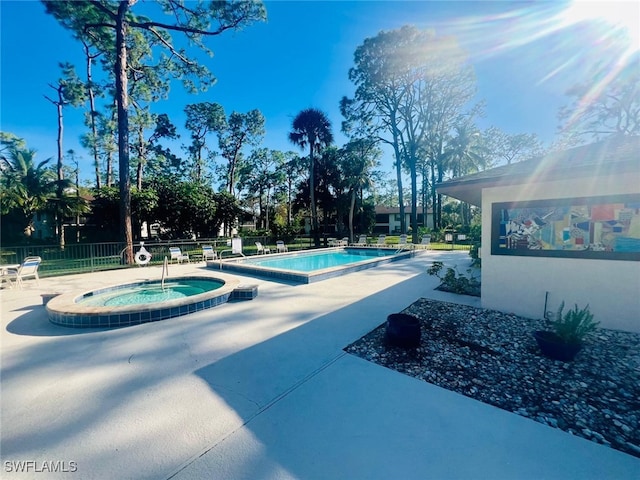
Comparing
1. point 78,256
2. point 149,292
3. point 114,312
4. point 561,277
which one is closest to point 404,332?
point 561,277

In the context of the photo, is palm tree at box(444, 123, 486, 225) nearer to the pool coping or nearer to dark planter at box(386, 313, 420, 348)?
dark planter at box(386, 313, 420, 348)

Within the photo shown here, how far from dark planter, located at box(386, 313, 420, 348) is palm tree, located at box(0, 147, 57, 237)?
1930 centimetres

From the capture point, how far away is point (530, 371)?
10.1 feet

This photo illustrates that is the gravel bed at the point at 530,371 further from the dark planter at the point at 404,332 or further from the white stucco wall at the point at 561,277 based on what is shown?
the white stucco wall at the point at 561,277

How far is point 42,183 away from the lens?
47.2ft

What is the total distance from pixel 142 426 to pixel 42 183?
1906 cm

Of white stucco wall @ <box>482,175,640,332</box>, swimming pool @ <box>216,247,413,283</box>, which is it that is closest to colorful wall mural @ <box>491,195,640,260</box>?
white stucco wall @ <box>482,175,640,332</box>

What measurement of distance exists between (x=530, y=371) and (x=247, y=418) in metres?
3.23

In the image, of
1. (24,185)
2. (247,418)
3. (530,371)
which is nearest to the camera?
(247,418)

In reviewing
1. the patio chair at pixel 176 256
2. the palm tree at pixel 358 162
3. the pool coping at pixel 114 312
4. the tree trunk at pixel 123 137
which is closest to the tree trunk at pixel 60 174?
the tree trunk at pixel 123 137

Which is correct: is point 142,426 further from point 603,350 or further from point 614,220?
point 614,220

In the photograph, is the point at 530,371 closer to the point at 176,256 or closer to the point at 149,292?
the point at 149,292

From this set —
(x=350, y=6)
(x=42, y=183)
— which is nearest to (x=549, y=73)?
(x=350, y=6)

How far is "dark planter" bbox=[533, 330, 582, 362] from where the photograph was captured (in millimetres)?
3238
